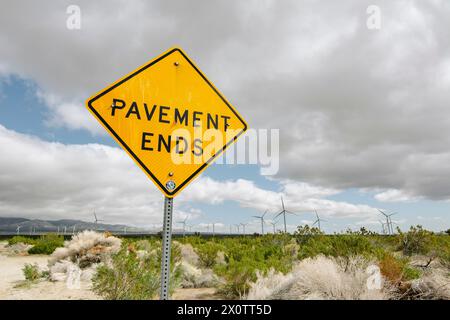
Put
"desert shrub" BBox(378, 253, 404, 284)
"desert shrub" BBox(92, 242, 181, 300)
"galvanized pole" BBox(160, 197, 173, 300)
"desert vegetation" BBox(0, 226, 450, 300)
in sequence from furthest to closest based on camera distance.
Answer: "desert shrub" BBox(378, 253, 404, 284), "desert shrub" BBox(92, 242, 181, 300), "desert vegetation" BBox(0, 226, 450, 300), "galvanized pole" BBox(160, 197, 173, 300)

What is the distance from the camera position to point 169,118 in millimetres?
3967

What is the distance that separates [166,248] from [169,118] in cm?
150

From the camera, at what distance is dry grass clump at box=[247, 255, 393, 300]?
21.1 feet

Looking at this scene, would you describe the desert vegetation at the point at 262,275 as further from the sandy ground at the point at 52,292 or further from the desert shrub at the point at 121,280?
the sandy ground at the point at 52,292

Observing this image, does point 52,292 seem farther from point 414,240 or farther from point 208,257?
point 414,240

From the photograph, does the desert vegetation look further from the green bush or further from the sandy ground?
the sandy ground

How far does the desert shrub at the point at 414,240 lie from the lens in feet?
61.5

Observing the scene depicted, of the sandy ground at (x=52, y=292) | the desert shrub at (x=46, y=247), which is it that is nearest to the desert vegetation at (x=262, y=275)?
the sandy ground at (x=52, y=292)

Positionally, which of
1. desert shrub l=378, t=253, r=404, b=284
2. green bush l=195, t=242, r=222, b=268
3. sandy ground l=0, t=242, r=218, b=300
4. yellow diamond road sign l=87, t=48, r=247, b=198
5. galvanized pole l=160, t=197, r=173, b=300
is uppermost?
yellow diamond road sign l=87, t=48, r=247, b=198

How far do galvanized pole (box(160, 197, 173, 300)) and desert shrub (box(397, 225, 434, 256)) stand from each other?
19095mm

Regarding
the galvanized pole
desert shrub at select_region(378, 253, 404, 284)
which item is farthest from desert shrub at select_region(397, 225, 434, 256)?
the galvanized pole

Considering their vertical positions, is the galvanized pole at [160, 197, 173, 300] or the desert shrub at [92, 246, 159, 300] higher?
the galvanized pole at [160, 197, 173, 300]

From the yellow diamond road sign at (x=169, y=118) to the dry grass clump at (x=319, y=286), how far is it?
13.3 ft
